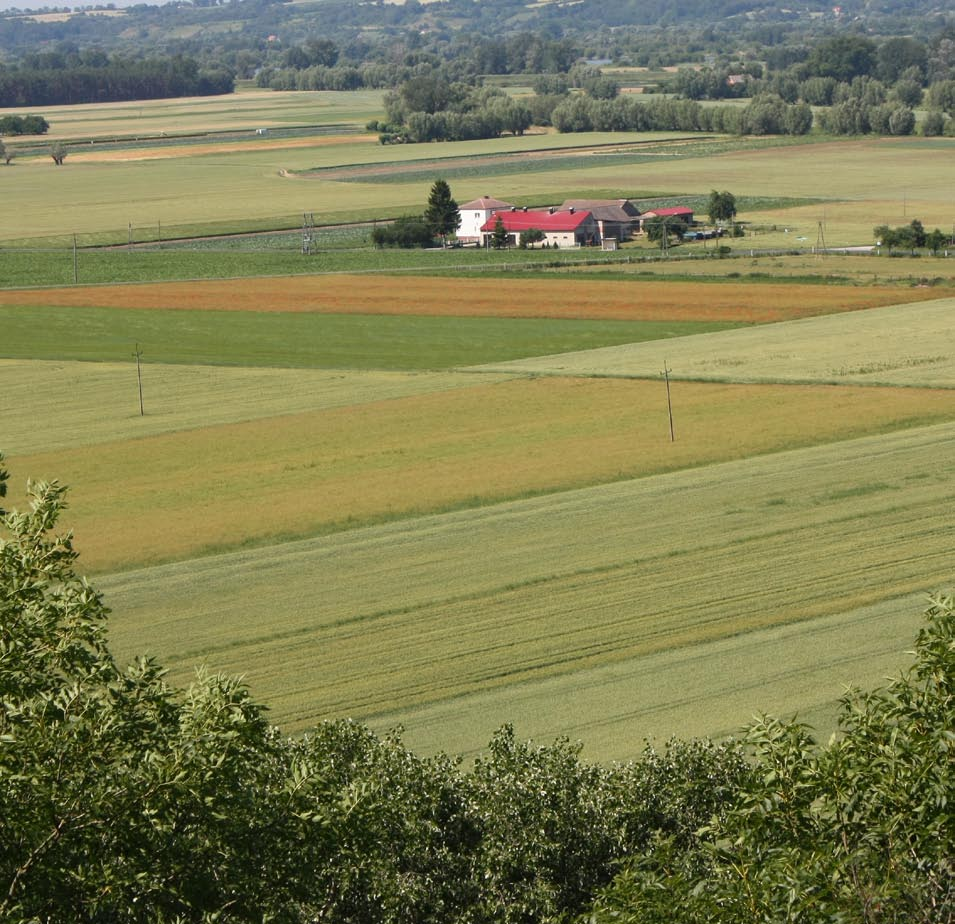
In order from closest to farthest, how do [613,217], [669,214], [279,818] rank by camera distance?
1. [279,818]
2. [613,217]
3. [669,214]

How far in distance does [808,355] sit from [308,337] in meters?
21.4

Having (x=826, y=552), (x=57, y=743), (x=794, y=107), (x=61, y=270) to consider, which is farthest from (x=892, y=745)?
(x=794, y=107)

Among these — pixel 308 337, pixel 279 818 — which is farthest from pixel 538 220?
pixel 279 818

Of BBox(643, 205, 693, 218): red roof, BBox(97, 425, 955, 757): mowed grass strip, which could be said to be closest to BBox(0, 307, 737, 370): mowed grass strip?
BBox(97, 425, 955, 757): mowed grass strip

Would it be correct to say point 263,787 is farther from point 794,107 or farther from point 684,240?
point 794,107

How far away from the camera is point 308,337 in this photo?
72688 mm

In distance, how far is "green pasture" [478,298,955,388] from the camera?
59.5 metres

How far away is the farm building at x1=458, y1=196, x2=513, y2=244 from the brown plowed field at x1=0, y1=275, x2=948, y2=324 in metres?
25.7

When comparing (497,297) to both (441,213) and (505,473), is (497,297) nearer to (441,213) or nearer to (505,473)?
(441,213)

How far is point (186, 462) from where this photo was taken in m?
48.9

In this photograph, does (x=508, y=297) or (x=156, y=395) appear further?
(x=508, y=297)

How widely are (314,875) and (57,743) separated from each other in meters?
3.61

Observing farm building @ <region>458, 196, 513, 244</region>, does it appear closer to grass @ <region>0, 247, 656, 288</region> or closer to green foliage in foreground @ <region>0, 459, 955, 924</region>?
grass @ <region>0, 247, 656, 288</region>

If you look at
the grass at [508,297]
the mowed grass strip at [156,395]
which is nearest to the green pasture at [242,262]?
the grass at [508,297]
